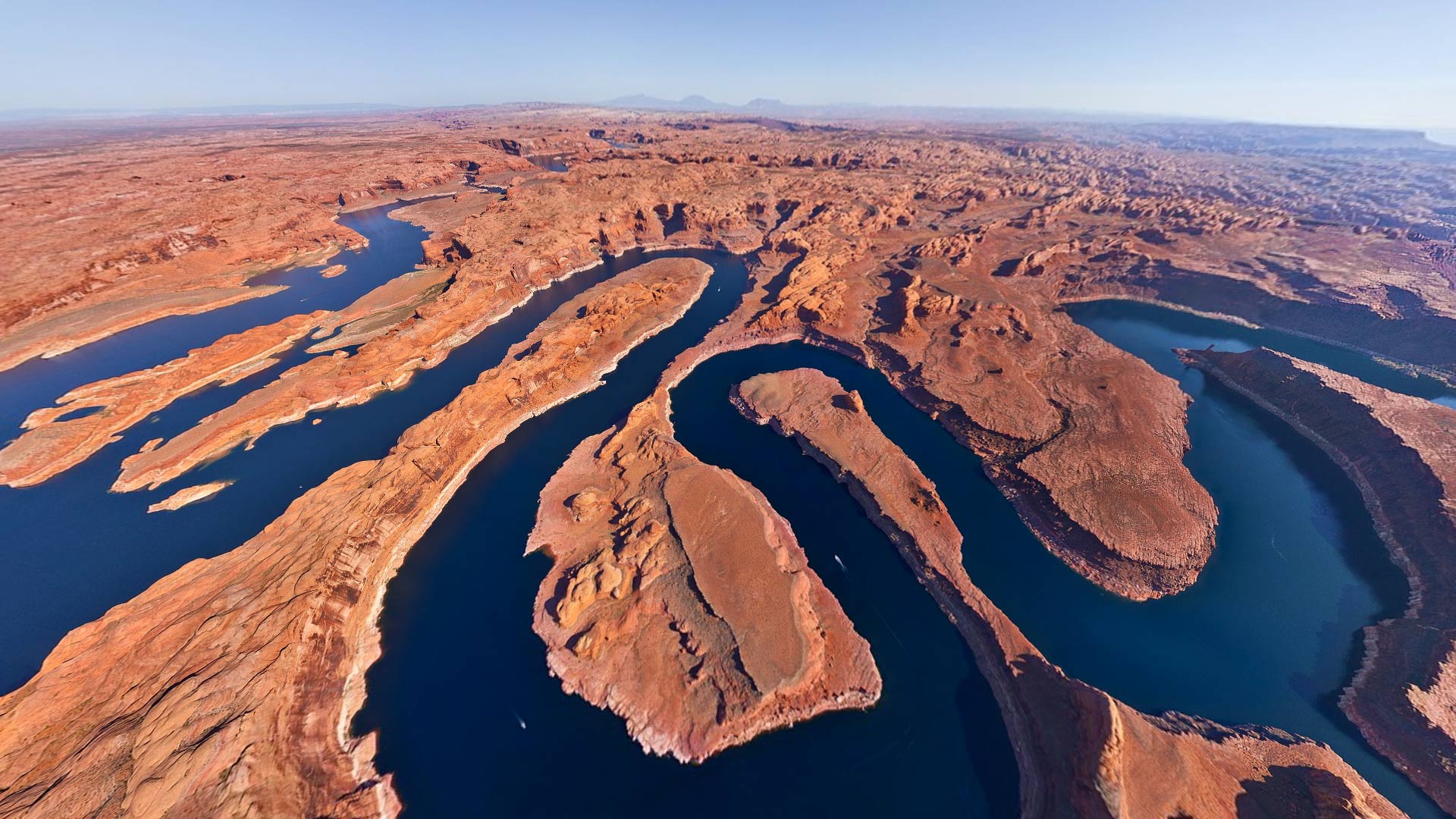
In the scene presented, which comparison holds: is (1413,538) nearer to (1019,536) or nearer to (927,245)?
(1019,536)

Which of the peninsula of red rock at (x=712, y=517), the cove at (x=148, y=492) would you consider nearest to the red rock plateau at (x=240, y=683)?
the peninsula of red rock at (x=712, y=517)

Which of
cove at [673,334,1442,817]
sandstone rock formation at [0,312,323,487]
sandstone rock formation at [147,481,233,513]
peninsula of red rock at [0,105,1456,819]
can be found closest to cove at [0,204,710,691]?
peninsula of red rock at [0,105,1456,819]

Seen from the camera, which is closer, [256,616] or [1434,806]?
[1434,806]

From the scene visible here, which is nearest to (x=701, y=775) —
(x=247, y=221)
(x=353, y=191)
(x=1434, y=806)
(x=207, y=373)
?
(x=1434, y=806)

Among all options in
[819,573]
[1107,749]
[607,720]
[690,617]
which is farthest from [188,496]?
[1107,749]

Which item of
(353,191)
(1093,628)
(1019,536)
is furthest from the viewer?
(353,191)

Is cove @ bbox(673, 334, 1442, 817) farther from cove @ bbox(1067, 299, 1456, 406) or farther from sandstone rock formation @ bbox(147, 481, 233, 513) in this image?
sandstone rock formation @ bbox(147, 481, 233, 513)
